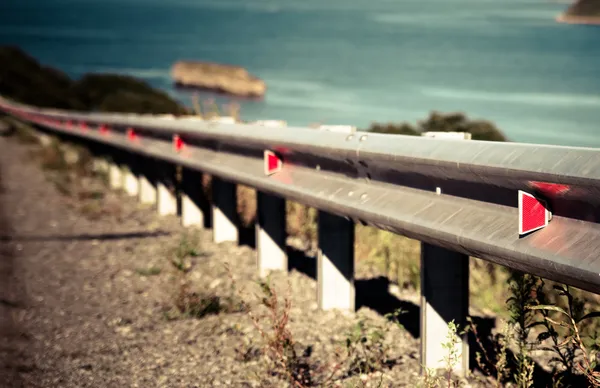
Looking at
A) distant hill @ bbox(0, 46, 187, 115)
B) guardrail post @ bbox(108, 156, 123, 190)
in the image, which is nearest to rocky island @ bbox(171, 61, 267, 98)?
distant hill @ bbox(0, 46, 187, 115)

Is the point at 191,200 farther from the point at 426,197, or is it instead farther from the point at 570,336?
the point at 570,336

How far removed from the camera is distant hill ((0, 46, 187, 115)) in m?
47.8

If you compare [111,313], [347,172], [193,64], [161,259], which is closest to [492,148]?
[347,172]

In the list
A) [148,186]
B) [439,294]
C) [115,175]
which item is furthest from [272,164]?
[115,175]

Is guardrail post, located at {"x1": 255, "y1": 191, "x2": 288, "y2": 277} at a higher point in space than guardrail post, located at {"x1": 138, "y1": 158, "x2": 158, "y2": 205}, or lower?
higher

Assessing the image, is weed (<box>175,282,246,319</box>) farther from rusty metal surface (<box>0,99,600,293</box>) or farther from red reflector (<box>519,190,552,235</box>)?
red reflector (<box>519,190,552,235</box>)

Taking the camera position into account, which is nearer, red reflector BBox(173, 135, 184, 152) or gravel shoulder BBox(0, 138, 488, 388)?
gravel shoulder BBox(0, 138, 488, 388)

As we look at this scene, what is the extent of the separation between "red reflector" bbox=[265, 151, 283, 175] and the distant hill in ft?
105

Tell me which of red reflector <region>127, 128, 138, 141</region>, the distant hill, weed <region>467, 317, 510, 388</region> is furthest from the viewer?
the distant hill

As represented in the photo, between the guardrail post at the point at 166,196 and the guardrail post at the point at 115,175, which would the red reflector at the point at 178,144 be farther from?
the guardrail post at the point at 115,175

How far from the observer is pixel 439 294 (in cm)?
480

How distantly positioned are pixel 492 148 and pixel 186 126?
17.4ft

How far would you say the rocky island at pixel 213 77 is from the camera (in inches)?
2083

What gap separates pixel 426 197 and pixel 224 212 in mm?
4733
